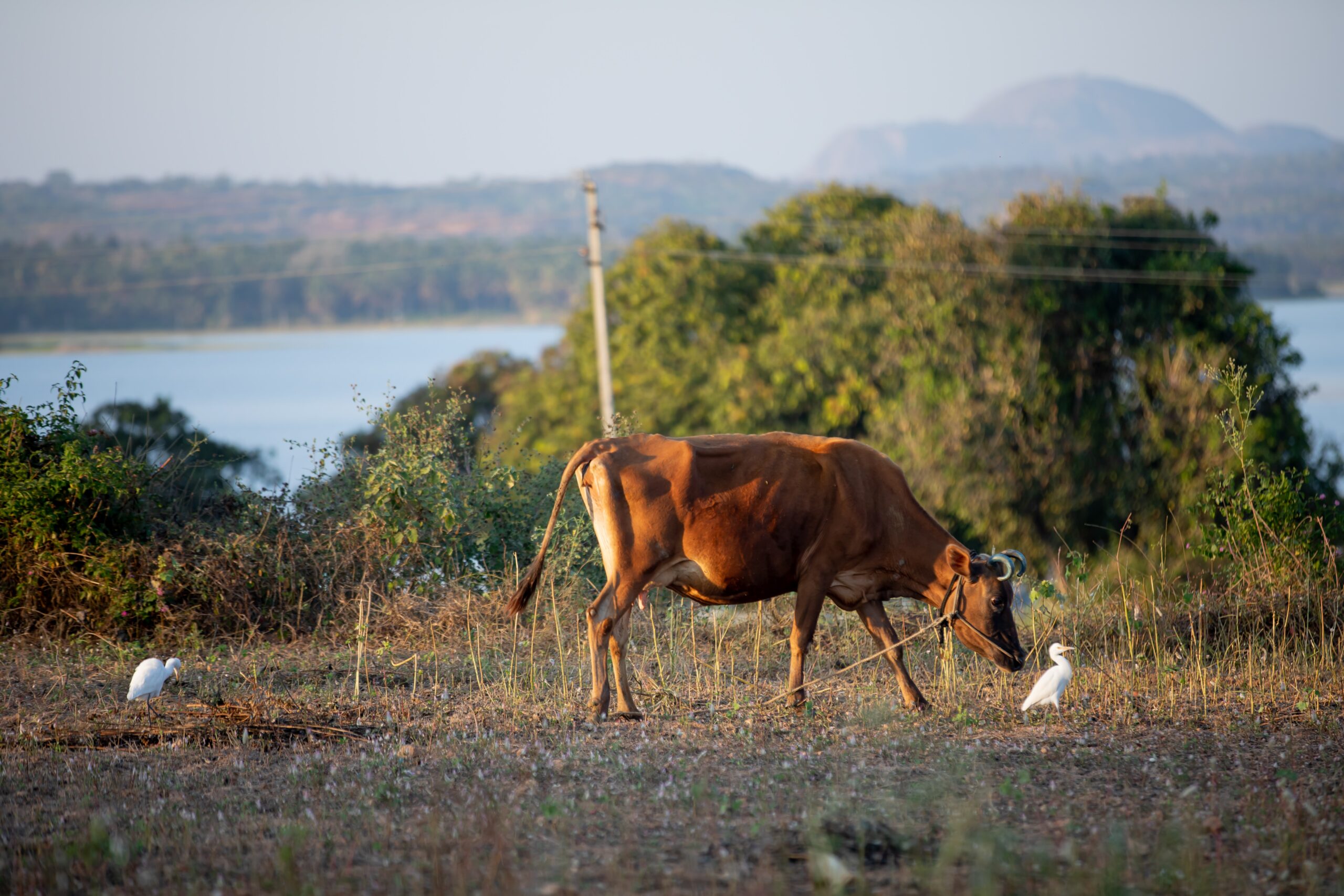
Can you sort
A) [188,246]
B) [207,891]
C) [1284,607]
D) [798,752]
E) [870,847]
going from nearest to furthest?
[207,891] < [870,847] < [798,752] < [1284,607] < [188,246]

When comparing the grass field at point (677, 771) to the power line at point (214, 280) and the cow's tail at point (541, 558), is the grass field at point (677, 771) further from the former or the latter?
the power line at point (214, 280)

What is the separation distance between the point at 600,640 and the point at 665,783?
1.51m

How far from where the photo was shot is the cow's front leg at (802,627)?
7.25 m

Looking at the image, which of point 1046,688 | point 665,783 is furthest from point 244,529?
point 1046,688

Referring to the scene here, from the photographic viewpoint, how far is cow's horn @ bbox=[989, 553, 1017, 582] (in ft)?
23.8

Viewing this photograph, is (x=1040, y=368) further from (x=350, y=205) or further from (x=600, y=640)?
Result: (x=350, y=205)

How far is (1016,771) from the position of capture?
5.94 metres

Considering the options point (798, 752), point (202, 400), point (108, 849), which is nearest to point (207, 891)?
point (108, 849)

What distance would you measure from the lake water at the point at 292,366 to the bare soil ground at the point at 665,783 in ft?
76.2

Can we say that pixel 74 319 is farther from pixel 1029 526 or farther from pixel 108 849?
pixel 108 849

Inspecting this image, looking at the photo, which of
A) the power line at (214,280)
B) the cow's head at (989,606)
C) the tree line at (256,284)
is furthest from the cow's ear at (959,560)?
the tree line at (256,284)

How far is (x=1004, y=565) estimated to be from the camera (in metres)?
7.30

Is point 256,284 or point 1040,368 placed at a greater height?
point 256,284

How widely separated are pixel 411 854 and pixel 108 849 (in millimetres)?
1255
